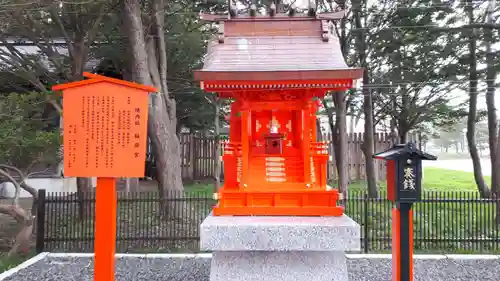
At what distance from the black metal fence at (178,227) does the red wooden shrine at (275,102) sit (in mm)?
2449

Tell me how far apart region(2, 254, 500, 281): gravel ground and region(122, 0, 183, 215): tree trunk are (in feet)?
6.17

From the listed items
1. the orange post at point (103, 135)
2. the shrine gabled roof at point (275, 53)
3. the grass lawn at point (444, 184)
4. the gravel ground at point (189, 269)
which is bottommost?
the gravel ground at point (189, 269)

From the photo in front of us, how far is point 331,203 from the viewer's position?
6.12 meters

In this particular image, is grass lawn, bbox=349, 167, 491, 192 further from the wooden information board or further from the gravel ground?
the wooden information board

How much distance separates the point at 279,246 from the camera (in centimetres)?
545

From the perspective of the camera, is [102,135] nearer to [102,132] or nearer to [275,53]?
[102,132]

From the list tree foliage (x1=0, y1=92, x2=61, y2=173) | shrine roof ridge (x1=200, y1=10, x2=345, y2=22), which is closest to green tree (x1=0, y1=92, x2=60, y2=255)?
tree foliage (x1=0, y1=92, x2=61, y2=173)

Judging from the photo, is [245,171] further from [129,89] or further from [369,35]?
[369,35]

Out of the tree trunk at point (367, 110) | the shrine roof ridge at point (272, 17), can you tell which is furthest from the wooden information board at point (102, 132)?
the tree trunk at point (367, 110)

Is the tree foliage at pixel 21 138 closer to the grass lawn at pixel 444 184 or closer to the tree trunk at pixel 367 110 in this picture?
the tree trunk at pixel 367 110

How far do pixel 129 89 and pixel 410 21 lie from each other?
11025 millimetres

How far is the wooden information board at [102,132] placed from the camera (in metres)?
4.11

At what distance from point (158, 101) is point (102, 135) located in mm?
5851

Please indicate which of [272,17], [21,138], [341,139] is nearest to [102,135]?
[21,138]
